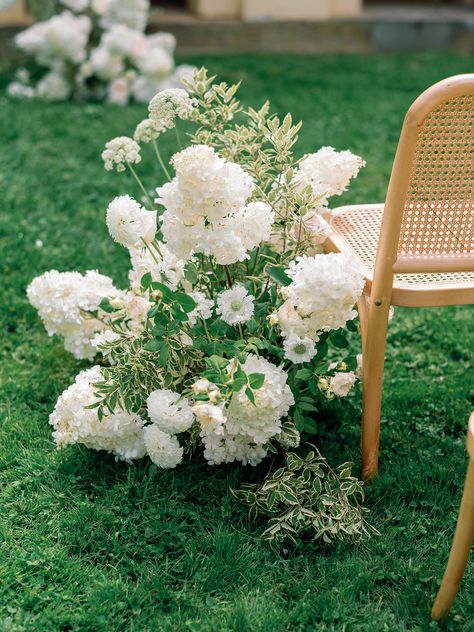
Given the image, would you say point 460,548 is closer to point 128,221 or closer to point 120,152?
point 128,221

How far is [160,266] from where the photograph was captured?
103 inches

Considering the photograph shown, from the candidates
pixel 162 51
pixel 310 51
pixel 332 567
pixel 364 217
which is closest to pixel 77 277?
pixel 364 217

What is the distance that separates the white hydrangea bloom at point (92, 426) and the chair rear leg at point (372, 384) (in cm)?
67

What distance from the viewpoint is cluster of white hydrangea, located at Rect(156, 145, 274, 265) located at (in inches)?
86.1

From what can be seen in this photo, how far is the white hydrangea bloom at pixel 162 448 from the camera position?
2.46m

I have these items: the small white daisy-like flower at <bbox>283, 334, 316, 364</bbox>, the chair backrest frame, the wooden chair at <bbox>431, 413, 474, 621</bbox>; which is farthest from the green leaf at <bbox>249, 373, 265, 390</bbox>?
the wooden chair at <bbox>431, 413, 474, 621</bbox>

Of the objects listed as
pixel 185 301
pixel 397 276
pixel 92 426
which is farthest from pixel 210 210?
pixel 92 426

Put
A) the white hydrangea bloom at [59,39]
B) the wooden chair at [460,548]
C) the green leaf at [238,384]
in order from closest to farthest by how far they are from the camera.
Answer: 1. the wooden chair at [460,548]
2. the green leaf at [238,384]
3. the white hydrangea bloom at [59,39]

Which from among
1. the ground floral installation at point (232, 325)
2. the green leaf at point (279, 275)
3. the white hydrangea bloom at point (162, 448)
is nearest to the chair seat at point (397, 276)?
the ground floral installation at point (232, 325)

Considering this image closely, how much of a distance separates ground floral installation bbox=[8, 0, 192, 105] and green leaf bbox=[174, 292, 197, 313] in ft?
13.2

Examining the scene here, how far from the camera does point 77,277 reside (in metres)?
2.93

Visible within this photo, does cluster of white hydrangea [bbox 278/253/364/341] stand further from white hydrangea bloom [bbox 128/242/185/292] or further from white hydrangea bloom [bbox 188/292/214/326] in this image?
white hydrangea bloom [bbox 128/242/185/292]

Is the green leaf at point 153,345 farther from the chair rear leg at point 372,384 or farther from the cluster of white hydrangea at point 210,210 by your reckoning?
the chair rear leg at point 372,384

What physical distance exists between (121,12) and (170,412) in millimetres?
4586
